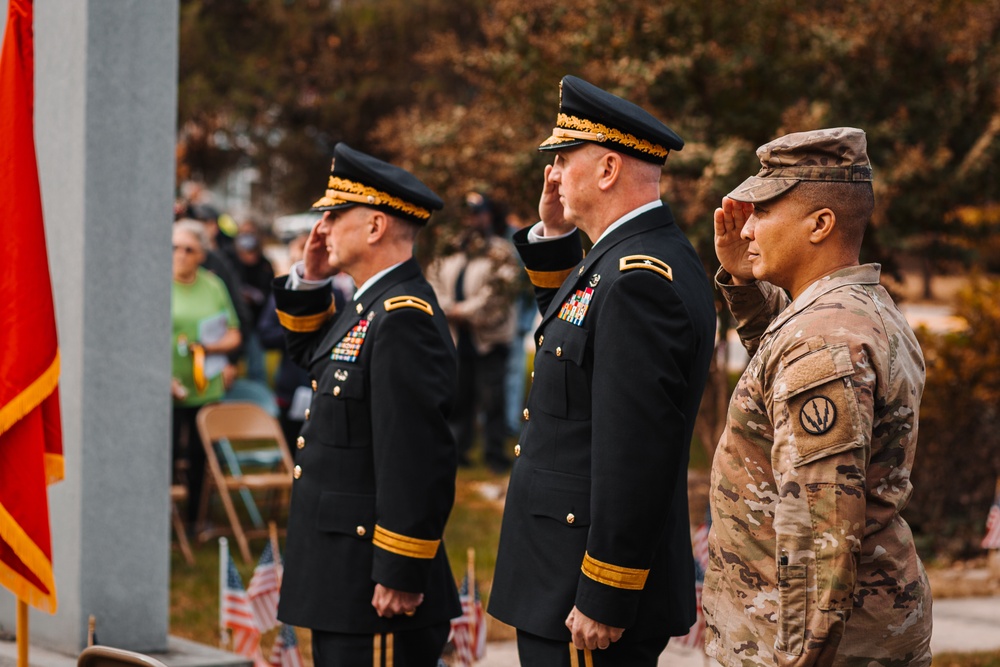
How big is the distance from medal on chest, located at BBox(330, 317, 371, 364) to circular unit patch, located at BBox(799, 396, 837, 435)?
184cm

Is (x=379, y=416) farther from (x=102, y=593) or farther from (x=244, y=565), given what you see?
(x=244, y=565)

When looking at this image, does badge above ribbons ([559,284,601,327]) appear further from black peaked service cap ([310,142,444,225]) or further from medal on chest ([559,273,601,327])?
black peaked service cap ([310,142,444,225])

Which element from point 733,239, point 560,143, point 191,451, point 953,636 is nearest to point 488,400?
point 191,451

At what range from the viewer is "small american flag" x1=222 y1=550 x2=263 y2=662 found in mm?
5555

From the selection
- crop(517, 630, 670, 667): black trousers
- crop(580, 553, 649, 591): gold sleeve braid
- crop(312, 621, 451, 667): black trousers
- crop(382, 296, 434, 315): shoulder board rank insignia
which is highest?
crop(382, 296, 434, 315): shoulder board rank insignia

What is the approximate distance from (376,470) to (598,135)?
1.24 meters

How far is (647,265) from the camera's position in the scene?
343 cm

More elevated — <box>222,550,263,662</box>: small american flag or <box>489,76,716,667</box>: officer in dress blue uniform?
<box>489,76,716,667</box>: officer in dress blue uniform

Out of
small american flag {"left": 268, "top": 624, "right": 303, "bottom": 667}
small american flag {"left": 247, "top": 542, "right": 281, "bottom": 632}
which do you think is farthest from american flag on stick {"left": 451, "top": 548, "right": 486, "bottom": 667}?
small american flag {"left": 247, "top": 542, "right": 281, "bottom": 632}

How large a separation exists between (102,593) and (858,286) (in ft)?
11.4

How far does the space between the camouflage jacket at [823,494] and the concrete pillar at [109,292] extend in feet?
9.57

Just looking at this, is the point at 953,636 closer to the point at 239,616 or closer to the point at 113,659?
the point at 239,616

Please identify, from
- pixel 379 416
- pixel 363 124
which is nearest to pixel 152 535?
pixel 379 416

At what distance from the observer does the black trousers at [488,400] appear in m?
11.5
